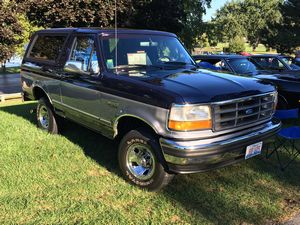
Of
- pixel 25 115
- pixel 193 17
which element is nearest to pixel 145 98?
pixel 25 115

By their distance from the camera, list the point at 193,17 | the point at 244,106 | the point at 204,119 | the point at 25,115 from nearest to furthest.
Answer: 1. the point at 204,119
2. the point at 244,106
3. the point at 25,115
4. the point at 193,17

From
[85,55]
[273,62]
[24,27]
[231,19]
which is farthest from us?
[231,19]

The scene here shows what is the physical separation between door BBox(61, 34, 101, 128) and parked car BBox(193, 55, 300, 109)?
254 cm

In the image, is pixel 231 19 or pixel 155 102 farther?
pixel 231 19

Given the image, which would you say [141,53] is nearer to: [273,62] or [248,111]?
[248,111]

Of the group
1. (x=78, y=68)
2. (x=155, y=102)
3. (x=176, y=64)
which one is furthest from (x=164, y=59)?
(x=155, y=102)

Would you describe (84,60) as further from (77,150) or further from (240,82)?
(240,82)

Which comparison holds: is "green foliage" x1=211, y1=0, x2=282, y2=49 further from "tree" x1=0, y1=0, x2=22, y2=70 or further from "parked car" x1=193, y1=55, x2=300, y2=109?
"tree" x1=0, y1=0, x2=22, y2=70

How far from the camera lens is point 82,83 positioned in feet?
17.2

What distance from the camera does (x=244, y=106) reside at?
4.26 metres

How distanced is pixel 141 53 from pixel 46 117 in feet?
8.94

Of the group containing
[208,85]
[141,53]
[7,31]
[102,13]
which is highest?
[102,13]

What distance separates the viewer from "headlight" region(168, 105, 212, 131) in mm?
3836

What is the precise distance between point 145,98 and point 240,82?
1259mm
